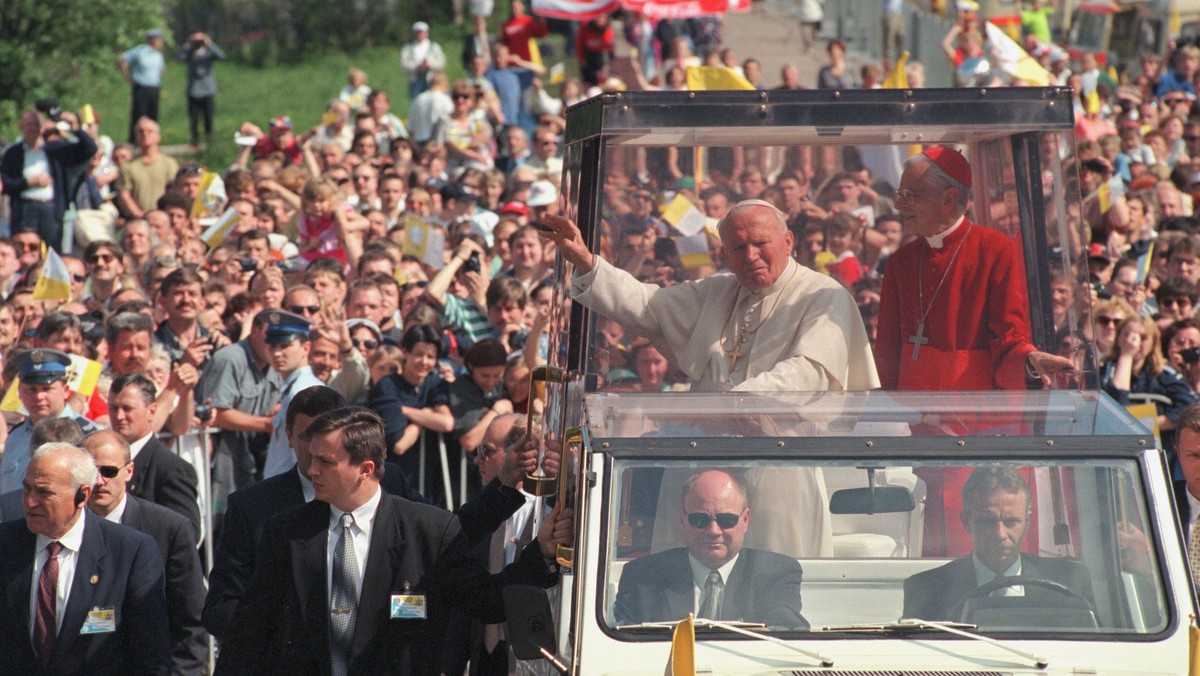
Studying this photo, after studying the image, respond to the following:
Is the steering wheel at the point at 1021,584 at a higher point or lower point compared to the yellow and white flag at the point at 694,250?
lower

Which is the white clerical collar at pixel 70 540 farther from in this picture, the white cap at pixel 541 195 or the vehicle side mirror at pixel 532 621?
the white cap at pixel 541 195

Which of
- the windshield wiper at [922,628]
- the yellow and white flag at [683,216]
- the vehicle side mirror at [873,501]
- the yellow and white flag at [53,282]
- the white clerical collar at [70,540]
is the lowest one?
the windshield wiper at [922,628]

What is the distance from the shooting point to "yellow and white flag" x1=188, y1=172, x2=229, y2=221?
13391 mm

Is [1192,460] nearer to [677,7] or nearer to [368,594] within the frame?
[368,594]

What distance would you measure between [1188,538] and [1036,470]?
2.00 meters

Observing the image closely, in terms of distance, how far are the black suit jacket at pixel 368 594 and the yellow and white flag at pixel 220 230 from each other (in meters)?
6.80

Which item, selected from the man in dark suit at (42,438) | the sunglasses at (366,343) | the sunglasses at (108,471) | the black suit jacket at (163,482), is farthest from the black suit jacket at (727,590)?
the sunglasses at (366,343)

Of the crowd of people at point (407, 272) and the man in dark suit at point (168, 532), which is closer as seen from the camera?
the man in dark suit at point (168, 532)

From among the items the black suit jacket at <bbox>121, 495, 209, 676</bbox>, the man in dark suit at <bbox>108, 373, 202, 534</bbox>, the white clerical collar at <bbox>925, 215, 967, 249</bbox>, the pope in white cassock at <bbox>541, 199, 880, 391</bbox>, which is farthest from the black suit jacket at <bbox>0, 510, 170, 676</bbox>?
the white clerical collar at <bbox>925, 215, 967, 249</bbox>

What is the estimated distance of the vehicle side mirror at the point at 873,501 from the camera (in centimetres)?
497

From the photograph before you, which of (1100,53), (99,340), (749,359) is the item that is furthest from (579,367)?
(1100,53)

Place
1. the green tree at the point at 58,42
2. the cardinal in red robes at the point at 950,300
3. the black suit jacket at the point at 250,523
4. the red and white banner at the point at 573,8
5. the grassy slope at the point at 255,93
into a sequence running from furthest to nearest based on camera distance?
the grassy slope at the point at 255,93, the green tree at the point at 58,42, the red and white banner at the point at 573,8, the cardinal in red robes at the point at 950,300, the black suit jacket at the point at 250,523

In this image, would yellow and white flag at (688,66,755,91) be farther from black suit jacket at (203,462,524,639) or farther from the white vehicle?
the white vehicle

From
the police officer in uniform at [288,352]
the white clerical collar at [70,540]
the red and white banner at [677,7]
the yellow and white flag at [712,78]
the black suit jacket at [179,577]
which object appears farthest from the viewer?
the red and white banner at [677,7]
